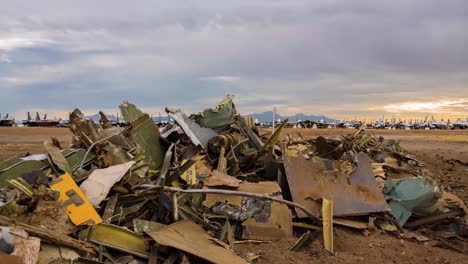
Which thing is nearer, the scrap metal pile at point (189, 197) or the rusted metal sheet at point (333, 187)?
the scrap metal pile at point (189, 197)

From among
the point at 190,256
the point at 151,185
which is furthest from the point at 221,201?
the point at 190,256

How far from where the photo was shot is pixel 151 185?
521 cm

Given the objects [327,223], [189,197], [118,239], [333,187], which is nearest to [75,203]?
[118,239]

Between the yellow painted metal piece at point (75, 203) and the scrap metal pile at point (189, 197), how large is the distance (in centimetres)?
1

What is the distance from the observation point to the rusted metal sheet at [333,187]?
6.09m

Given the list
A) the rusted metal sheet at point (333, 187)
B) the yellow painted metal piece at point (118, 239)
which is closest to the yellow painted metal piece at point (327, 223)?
the rusted metal sheet at point (333, 187)

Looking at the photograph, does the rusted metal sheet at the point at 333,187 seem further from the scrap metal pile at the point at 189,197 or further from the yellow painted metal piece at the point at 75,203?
the yellow painted metal piece at the point at 75,203

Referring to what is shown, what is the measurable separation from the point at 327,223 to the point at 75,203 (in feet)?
9.46

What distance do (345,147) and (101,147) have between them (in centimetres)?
475

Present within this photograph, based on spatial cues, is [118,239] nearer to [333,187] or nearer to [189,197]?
[189,197]

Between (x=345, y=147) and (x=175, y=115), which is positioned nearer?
(x=175, y=115)

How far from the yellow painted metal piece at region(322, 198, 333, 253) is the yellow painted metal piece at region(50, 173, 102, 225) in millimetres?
2552

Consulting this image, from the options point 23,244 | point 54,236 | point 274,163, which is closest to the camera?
point 23,244

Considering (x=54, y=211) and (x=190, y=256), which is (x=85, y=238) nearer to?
(x=54, y=211)
